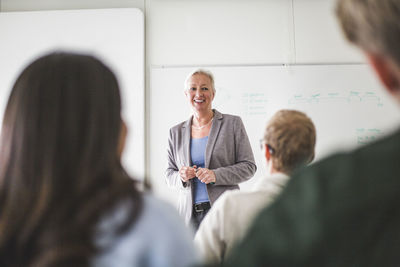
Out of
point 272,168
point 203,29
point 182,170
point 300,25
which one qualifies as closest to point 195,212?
point 182,170

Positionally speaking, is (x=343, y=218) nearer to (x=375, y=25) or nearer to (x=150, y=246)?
(x=375, y=25)

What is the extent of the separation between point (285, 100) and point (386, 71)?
3.05 metres

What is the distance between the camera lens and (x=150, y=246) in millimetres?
579

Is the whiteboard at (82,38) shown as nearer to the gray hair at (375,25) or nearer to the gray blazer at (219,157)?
the gray blazer at (219,157)

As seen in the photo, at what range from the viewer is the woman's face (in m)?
2.72

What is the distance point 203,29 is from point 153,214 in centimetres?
309

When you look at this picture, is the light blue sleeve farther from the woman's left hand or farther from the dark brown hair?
the woman's left hand

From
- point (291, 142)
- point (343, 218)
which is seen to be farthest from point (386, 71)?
point (291, 142)

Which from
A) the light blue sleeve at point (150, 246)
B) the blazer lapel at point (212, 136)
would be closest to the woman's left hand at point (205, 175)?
the blazer lapel at point (212, 136)

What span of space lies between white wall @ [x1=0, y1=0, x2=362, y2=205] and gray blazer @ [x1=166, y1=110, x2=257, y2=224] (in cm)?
102

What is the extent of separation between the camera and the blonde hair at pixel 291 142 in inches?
50.3

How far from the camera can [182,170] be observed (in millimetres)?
2457

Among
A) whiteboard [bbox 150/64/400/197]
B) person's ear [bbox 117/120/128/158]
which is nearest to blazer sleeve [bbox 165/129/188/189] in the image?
whiteboard [bbox 150/64/400/197]

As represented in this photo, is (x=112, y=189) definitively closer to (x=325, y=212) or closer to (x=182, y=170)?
(x=325, y=212)
